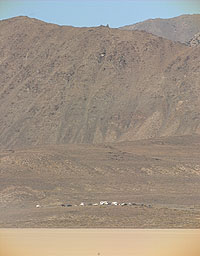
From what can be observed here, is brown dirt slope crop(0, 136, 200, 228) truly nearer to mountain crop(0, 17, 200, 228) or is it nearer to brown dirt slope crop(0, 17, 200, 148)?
mountain crop(0, 17, 200, 228)

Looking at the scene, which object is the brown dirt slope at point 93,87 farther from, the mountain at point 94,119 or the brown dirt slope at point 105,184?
the brown dirt slope at point 105,184

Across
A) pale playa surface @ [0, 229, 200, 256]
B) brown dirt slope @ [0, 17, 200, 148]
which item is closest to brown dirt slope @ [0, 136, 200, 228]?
pale playa surface @ [0, 229, 200, 256]

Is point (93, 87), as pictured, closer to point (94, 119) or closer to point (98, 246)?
point (94, 119)

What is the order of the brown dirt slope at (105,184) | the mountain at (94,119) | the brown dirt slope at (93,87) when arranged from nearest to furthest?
1. the brown dirt slope at (105,184)
2. the mountain at (94,119)
3. the brown dirt slope at (93,87)

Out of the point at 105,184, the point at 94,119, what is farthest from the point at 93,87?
the point at 105,184

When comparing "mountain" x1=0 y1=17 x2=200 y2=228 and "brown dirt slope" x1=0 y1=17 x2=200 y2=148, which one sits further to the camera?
"brown dirt slope" x1=0 y1=17 x2=200 y2=148

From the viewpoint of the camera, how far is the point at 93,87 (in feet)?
453

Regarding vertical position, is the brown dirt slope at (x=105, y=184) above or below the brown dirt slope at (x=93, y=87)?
below

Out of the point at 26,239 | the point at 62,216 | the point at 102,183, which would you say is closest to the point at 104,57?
the point at 102,183

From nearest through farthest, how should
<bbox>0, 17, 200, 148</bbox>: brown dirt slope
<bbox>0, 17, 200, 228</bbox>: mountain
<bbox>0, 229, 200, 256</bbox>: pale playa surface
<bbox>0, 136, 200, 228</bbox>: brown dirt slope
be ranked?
1. <bbox>0, 229, 200, 256</bbox>: pale playa surface
2. <bbox>0, 136, 200, 228</bbox>: brown dirt slope
3. <bbox>0, 17, 200, 228</bbox>: mountain
4. <bbox>0, 17, 200, 148</bbox>: brown dirt slope

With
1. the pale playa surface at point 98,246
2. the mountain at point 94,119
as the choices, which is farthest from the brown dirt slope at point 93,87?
the pale playa surface at point 98,246

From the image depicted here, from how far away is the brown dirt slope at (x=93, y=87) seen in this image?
129m

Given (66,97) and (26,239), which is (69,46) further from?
(26,239)

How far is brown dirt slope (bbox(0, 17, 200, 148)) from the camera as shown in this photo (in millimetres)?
129000
